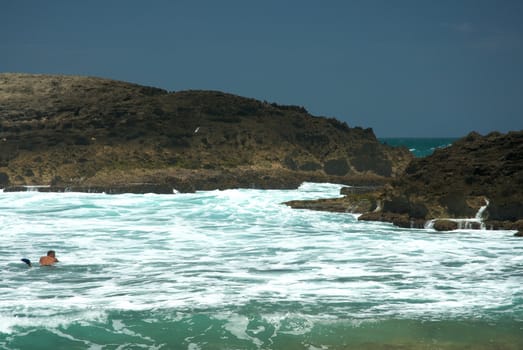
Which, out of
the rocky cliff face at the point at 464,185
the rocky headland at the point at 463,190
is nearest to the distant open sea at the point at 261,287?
the rocky headland at the point at 463,190

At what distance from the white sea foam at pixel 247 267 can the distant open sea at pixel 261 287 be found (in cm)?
5

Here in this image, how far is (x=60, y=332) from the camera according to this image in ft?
46.4

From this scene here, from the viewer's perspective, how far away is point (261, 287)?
18109mm

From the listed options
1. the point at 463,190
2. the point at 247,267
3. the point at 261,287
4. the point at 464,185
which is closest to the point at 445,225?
the point at 463,190

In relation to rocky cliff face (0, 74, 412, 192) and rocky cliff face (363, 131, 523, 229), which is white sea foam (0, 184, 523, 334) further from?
rocky cliff face (0, 74, 412, 192)

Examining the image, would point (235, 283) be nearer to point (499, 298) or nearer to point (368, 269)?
point (368, 269)

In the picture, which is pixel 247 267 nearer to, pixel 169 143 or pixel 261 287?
pixel 261 287

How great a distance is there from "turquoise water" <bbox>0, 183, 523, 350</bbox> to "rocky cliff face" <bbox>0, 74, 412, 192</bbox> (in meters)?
25.9

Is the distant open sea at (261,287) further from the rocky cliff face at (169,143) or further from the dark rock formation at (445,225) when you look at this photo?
the rocky cliff face at (169,143)

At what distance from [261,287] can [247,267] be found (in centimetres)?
318

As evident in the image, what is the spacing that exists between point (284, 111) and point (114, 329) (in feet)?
199

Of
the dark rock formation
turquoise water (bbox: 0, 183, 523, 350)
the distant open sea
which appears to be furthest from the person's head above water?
the dark rock formation

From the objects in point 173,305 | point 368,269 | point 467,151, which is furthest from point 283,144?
point 173,305

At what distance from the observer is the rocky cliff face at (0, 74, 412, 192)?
58781 mm
